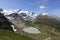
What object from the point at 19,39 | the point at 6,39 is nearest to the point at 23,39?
the point at 19,39

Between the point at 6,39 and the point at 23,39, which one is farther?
the point at 23,39

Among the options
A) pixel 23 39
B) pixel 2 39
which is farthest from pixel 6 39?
pixel 23 39

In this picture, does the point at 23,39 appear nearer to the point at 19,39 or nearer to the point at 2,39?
the point at 19,39

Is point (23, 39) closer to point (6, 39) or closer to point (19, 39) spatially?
point (19, 39)

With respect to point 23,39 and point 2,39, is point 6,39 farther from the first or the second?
point 23,39

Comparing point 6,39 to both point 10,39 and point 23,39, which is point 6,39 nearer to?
point 10,39
